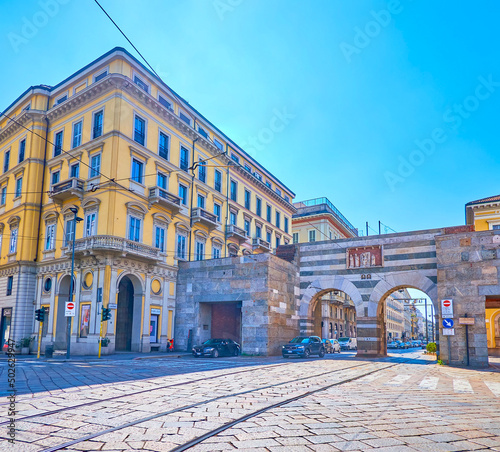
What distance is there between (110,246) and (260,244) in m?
20.9

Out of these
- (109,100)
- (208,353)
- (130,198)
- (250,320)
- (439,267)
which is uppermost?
(109,100)

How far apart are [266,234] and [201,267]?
17825mm

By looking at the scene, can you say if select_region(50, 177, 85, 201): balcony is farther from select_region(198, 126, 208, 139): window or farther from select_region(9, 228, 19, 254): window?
select_region(198, 126, 208, 139): window

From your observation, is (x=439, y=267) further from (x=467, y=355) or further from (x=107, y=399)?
(x=107, y=399)

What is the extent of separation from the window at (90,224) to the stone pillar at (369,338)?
18168mm

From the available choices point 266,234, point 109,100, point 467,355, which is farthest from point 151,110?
point 467,355

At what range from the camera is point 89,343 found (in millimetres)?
27578

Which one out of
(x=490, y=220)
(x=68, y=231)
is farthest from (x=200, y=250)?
(x=490, y=220)

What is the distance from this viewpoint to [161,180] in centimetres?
3362

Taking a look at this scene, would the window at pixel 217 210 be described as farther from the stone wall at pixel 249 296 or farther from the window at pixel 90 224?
the window at pixel 90 224

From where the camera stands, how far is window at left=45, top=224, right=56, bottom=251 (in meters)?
32.9

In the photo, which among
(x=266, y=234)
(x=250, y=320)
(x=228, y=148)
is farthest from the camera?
(x=266, y=234)

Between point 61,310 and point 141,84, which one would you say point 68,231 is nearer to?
point 61,310

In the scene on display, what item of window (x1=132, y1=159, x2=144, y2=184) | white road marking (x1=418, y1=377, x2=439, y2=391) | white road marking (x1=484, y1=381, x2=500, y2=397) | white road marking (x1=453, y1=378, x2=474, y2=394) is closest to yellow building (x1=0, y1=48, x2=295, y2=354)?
window (x1=132, y1=159, x2=144, y2=184)
